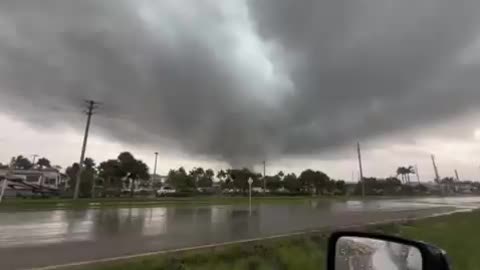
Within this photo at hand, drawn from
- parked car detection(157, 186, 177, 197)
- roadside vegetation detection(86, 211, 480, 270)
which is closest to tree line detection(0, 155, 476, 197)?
parked car detection(157, 186, 177, 197)

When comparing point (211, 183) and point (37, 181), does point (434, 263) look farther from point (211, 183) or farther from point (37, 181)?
point (211, 183)

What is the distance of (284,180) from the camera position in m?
90.5

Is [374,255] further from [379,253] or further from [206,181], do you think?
[206,181]

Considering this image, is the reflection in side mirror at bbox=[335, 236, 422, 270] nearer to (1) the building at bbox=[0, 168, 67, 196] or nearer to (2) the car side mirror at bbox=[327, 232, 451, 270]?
(2) the car side mirror at bbox=[327, 232, 451, 270]

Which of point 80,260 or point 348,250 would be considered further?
point 80,260

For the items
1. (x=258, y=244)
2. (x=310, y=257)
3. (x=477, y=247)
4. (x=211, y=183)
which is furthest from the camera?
(x=211, y=183)

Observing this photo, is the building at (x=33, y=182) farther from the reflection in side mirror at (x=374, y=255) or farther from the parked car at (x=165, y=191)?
the reflection in side mirror at (x=374, y=255)

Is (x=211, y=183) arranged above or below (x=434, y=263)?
above

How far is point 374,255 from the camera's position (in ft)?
5.94

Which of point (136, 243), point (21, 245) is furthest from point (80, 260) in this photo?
point (21, 245)

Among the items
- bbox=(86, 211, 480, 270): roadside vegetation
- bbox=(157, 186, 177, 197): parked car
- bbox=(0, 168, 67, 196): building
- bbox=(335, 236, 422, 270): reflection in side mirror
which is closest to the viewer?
bbox=(335, 236, 422, 270): reflection in side mirror

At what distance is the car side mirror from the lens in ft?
5.03

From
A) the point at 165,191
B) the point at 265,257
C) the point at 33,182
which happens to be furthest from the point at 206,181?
the point at 265,257

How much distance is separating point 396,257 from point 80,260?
8.91 m
